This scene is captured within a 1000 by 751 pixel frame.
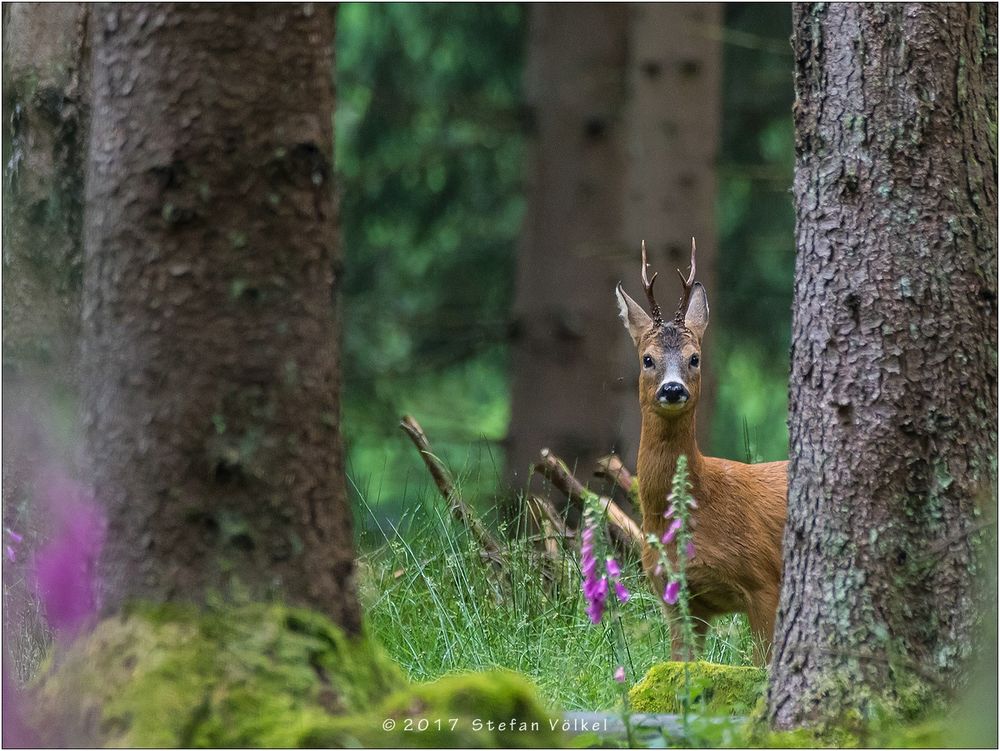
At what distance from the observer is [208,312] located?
10.8ft

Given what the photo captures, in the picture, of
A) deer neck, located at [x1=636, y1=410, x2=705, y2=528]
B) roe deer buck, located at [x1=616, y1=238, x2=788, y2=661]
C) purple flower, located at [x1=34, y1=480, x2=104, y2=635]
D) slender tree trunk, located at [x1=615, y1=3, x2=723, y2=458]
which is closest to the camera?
purple flower, located at [x1=34, y1=480, x2=104, y2=635]

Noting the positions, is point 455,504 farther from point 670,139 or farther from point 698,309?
point 670,139

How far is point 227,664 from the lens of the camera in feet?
10.7

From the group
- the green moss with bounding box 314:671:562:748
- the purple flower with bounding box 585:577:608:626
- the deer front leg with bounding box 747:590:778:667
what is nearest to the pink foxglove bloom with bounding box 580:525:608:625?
the purple flower with bounding box 585:577:608:626

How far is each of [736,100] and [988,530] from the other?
9903mm

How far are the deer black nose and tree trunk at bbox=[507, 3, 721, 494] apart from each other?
4.23 metres

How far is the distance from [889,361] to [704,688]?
1.21 metres

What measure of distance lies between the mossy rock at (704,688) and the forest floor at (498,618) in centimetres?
19

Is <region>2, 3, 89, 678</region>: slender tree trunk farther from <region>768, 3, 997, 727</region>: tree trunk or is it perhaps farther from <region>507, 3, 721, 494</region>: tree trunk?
<region>507, 3, 721, 494</region>: tree trunk

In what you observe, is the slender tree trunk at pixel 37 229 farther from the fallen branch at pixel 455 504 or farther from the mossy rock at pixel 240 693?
the mossy rock at pixel 240 693

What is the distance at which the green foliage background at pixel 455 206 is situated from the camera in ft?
42.1

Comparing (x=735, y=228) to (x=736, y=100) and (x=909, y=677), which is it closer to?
(x=736, y=100)

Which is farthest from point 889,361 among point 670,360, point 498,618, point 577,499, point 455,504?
point 577,499

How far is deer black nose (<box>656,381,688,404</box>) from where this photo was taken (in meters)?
6.07
